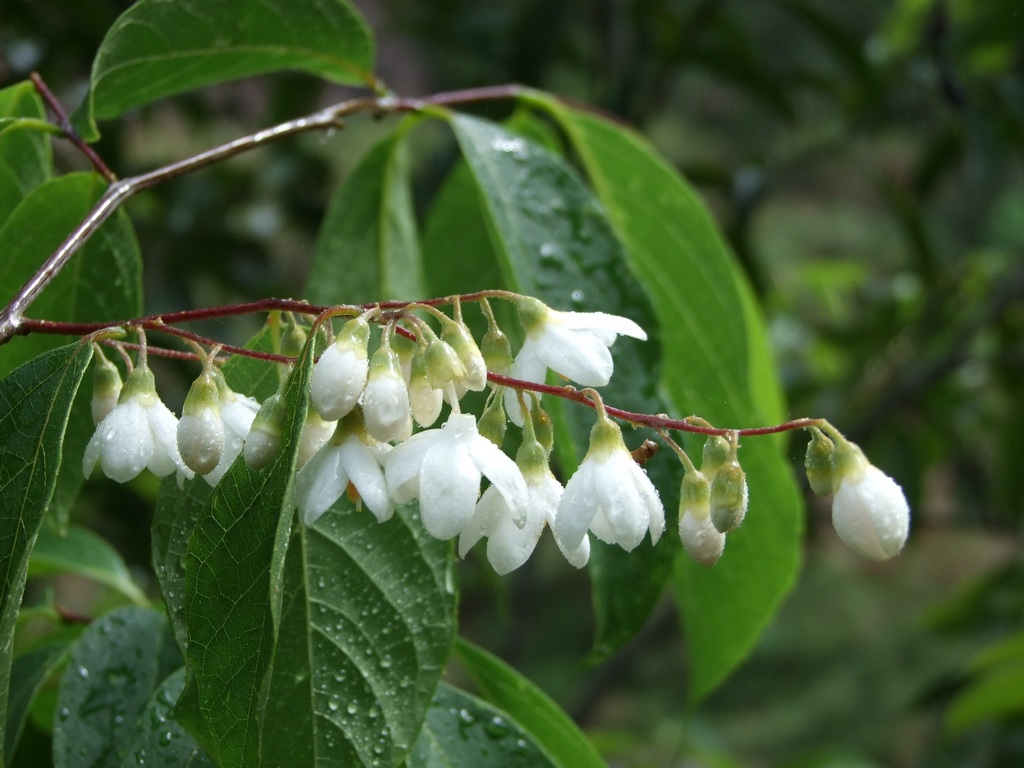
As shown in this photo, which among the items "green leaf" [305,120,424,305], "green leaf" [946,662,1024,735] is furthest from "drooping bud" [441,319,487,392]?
"green leaf" [946,662,1024,735]

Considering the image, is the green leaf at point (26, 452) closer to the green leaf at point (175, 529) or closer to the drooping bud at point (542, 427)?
the green leaf at point (175, 529)

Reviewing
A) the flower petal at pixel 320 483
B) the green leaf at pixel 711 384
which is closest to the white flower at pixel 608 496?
the flower petal at pixel 320 483

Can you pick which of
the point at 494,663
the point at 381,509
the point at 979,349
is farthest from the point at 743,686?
the point at 381,509

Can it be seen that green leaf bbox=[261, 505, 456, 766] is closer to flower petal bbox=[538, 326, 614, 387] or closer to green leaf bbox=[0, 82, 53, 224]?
flower petal bbox=[538, 326, 614, 387]

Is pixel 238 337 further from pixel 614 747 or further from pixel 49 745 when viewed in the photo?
pixel 49 745

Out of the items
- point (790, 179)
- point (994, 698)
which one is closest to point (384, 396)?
point (994, 698)

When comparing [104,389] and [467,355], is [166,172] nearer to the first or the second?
[104,389]
